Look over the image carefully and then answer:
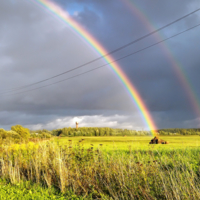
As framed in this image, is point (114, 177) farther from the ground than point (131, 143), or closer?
closer

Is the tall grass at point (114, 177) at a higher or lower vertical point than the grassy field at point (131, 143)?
lower

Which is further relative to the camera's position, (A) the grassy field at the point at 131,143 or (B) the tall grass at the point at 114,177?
(A) the grassy field at the point at 131,143

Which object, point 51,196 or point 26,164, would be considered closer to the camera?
point 51,196

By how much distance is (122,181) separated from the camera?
7.81 metres

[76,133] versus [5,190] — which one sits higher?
[76,133]

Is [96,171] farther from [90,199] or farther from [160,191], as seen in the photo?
[160,191]

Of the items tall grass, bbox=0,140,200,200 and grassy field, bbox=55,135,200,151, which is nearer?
tall grass, bbox=0,140,200,200

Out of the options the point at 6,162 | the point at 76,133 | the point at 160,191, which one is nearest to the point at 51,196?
the point at 160,191

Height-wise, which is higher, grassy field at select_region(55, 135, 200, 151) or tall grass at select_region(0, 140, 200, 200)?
grassy field at select_region(55, 135, 200, 151)

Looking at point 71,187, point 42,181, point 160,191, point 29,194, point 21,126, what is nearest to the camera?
point 160,191

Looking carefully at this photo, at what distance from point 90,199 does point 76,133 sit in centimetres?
4617

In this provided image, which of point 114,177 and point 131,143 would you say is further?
point 131,143

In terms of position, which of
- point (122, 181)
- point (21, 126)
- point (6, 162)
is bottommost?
point (122, 181)

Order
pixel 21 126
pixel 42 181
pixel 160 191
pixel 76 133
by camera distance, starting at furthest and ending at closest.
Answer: pixel 76 133 → pixel 21 126 → pixel 42 181 → pixel 160 191
